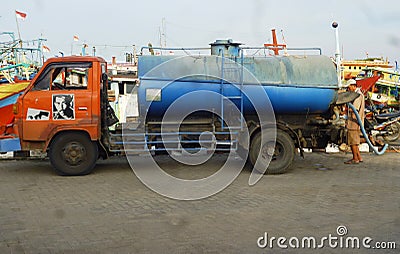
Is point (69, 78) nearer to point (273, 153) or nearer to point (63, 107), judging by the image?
point (63, 107)

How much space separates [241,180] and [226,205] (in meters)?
2.02

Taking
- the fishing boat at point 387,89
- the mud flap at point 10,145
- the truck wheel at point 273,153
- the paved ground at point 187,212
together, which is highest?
the fishing boat at point 387,89

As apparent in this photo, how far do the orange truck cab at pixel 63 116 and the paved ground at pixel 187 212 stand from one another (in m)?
0.47

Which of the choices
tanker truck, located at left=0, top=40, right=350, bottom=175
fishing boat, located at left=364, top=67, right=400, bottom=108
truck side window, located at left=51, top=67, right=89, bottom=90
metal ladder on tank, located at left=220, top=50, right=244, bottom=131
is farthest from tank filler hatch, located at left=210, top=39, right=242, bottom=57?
fishing boat, located at left=364, top=67, right=400, bottom=108

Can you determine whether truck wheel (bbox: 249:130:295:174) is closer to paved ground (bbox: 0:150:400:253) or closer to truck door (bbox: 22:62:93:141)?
paved ground (bbox: 0:150:400:253)

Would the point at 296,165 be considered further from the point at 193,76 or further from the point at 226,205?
the point at 226,205

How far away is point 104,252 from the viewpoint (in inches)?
196

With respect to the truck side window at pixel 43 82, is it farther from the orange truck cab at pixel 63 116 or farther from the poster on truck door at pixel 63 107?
the poster on truck door at pixel 63 107

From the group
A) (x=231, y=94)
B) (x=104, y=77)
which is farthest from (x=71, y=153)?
(x=231, y=94)

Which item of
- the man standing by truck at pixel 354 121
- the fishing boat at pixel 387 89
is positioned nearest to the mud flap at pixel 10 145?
the man standing by truck at pixel 354 121

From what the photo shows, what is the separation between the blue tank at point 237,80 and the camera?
9.22 m

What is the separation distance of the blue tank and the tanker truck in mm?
21

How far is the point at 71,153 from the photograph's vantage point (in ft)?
29.9

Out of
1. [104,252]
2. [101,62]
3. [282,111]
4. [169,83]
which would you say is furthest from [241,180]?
[104,252]
